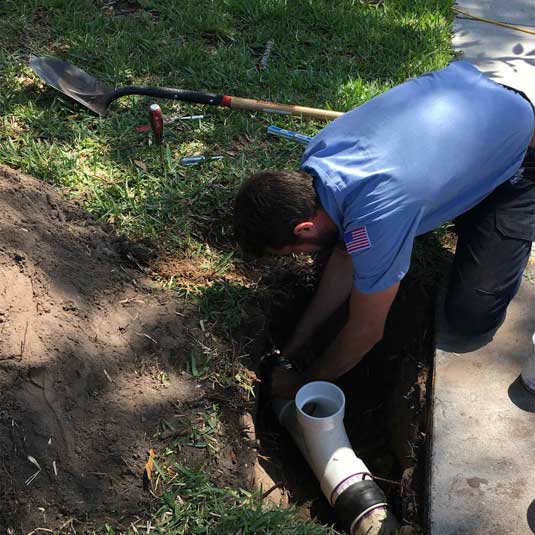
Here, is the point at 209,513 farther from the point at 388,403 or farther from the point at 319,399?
the point at 388,403

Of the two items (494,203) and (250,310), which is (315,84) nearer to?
(494,203)

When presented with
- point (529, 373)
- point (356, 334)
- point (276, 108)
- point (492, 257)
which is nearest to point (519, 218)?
point (492, 257)

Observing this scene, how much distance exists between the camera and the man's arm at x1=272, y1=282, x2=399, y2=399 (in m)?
2.59

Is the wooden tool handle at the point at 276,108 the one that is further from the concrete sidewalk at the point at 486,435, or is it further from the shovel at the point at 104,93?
the concrete sidewalk at the point at 486,435

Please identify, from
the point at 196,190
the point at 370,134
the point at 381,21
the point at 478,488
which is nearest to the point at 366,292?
the point at 370,134

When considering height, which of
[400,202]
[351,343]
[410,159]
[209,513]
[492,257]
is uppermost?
[410,159]

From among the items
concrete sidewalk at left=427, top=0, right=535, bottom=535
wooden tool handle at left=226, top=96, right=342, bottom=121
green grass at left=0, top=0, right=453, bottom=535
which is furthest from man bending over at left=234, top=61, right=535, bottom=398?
wooden tool handle at left=226, top=96, right=342, bottom=121

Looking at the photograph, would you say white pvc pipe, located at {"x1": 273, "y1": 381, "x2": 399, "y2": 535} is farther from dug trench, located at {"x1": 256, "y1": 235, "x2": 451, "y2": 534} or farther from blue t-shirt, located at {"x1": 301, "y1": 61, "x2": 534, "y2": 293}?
blue t-shirt, located at {"x1": 301, "y1": 61, "x2": 534, "y2": 293}

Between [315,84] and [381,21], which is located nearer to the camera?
[315,84]

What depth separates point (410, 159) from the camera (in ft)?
8.30

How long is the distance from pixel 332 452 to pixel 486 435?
1.97 ft

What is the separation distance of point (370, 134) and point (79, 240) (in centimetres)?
132

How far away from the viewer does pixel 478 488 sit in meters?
2.50

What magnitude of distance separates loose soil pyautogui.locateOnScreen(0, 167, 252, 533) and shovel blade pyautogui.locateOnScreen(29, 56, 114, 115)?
1063 mm
